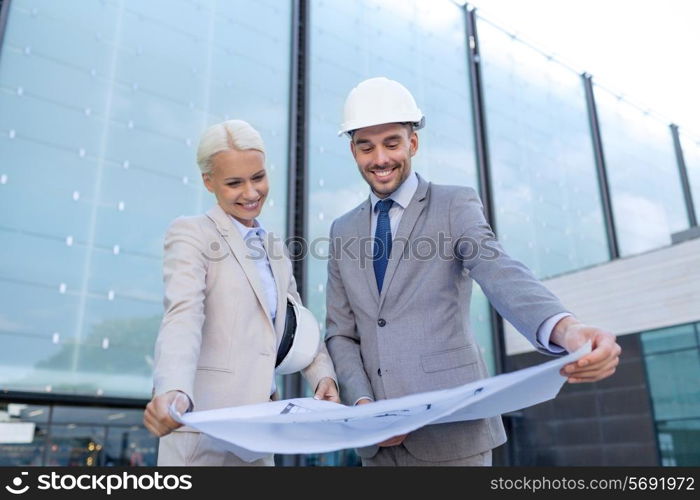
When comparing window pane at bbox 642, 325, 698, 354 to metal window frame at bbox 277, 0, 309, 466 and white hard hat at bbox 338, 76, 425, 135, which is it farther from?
white hard hat at bbox 338, 76, 425, 135

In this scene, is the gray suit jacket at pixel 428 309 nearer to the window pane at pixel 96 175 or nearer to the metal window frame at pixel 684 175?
the window pane at pixel 96 175

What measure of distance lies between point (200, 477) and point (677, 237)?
484 inches

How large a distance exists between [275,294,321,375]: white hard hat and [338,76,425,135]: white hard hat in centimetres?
55

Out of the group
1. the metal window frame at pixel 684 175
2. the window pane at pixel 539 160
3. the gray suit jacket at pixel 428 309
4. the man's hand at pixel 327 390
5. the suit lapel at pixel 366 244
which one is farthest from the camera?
the metal window frame at pixel 684 175

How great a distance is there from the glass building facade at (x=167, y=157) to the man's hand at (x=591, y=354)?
6.27 metres

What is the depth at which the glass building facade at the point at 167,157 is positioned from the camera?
6430 millimetres

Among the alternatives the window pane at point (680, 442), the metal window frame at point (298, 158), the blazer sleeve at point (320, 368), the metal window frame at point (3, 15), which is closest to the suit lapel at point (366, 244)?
the blazer sleeve at point (320, 368)

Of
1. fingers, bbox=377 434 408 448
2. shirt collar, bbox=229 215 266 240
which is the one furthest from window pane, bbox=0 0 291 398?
fingers, bbox=377 434 408 448

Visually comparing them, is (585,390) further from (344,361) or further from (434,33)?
(344,361)

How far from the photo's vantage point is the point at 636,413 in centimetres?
1079

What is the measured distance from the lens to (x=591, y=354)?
3.78ft

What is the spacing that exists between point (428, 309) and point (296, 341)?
382 millimetres

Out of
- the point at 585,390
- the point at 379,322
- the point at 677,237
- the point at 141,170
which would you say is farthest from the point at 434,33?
the point at 379,322

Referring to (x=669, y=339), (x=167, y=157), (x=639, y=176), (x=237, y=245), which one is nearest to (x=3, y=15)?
(x=167, y=157)
